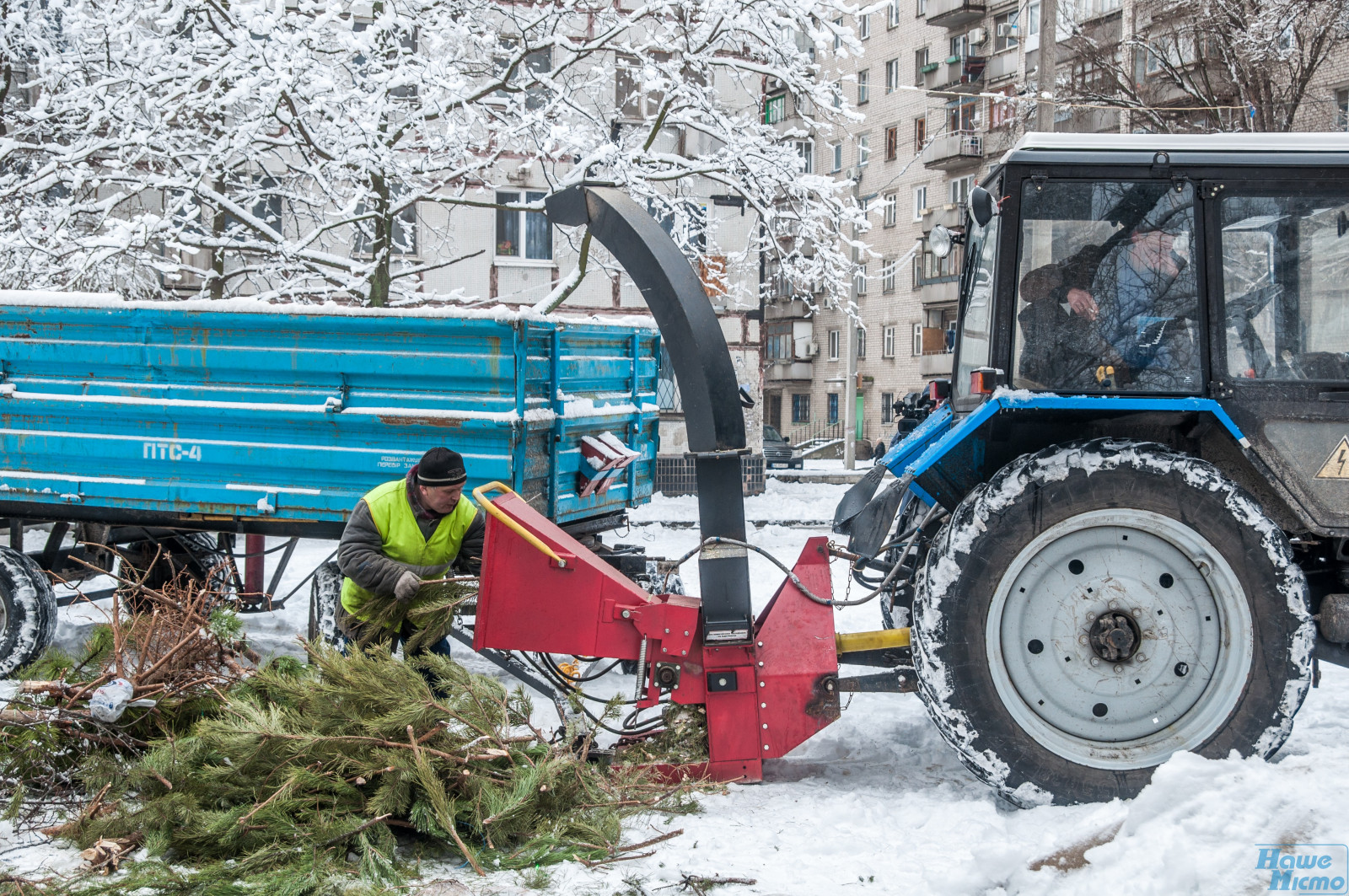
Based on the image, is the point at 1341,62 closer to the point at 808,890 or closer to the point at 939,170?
the point at 939,170

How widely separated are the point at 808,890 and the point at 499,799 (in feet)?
3.33

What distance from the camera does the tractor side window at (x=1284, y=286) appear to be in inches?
157

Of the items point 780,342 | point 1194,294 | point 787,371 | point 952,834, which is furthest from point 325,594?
point 780,342

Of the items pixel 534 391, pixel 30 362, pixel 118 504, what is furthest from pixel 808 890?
pixel 30 362

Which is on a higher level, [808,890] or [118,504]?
[118,504]

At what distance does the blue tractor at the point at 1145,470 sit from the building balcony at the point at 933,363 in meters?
31.5

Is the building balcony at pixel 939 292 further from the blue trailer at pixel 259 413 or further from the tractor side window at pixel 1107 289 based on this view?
the tractor side window at pixel 1107 289

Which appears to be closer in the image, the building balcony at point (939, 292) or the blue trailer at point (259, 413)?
the blue trailer at point (259, 413)

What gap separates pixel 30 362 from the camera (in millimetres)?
6473

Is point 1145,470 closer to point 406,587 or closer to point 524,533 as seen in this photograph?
point 524,533

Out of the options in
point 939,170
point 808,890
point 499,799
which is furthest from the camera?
point 939,170

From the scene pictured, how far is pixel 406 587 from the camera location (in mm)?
4480

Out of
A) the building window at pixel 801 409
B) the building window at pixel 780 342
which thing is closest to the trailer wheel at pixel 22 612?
the building window at pixel 801 409

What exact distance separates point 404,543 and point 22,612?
2.99 meters
